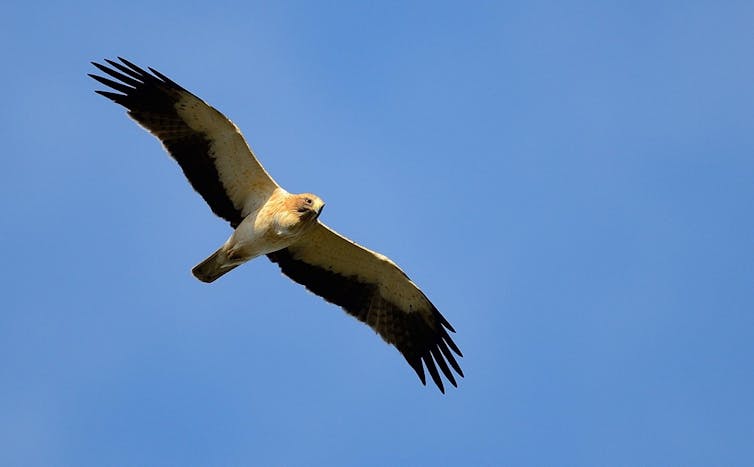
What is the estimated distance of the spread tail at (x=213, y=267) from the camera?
51.0 ft

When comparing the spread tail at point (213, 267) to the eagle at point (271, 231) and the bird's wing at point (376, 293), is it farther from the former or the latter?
the bird's wing at point (376, 293)

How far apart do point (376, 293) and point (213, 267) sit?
2.37 m

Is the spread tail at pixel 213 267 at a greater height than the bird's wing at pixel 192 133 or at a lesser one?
lesser

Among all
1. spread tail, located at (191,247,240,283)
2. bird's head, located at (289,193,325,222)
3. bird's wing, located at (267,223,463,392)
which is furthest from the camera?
bird's wing, located at (267,223,463,392)

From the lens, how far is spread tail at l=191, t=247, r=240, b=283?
15547 mm

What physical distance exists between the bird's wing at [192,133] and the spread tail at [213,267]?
2.39 ft

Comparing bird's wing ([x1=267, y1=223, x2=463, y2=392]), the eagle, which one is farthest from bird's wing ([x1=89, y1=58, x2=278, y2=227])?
bird's wing ([x1=267, y1=223, x2=463, y2=392])

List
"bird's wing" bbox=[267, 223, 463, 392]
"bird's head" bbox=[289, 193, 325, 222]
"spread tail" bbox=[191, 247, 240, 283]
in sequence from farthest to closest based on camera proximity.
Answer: "bird's wing" bbox=[267, 223, 463, 392] < "spread tail" bbox=[191, 247, 240, 283] < "bird's head" bbox=[289, 193, 325, 222]

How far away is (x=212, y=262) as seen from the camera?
51.2 feet

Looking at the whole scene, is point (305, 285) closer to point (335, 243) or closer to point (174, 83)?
point (335, 243)

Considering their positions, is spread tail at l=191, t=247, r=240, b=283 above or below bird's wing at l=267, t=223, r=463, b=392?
below

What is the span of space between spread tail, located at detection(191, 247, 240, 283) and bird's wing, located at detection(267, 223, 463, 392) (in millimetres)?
941

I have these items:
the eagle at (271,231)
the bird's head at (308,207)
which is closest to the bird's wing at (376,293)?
the eagle at (271,231)

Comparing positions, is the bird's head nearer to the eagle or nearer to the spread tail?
the eagle
